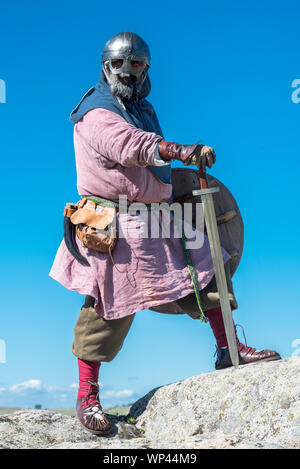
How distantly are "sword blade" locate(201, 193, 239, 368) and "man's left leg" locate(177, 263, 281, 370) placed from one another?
0.27 metres

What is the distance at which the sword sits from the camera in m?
4.91

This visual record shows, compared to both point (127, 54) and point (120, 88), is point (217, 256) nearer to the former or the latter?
point (120, 88)

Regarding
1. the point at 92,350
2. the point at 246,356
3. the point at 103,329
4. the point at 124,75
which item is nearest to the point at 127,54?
the point at 124,75

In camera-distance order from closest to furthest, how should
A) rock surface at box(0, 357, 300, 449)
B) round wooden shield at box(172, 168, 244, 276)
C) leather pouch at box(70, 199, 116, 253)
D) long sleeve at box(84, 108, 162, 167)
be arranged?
rock surface at box(0, 357, 300, 449) → long sleeve at box(84, 108, 162, 167) → leather pouch at box(70, 199, 116, 253) → round wooden shield at box(172, 168, 244, 276)

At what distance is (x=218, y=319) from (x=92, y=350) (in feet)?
3.60

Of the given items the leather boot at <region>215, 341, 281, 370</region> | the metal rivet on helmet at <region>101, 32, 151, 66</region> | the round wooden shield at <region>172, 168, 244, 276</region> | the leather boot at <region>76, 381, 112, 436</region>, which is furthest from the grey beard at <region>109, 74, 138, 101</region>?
the leather boot at <region>76, 381, 112, 436</region>

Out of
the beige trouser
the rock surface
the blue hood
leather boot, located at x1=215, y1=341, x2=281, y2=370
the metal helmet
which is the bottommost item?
the rock surface

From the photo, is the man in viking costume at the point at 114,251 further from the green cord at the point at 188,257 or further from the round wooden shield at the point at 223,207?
the round wooden shield at the point at 223,207

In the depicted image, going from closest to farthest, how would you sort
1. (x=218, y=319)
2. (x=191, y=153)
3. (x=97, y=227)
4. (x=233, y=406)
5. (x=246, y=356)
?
(x=191, y=153) → (x=233, y=406) → (x=97, y=227) → (x=246, y=356) → (x=218, y=319)

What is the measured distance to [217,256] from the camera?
5.07 m

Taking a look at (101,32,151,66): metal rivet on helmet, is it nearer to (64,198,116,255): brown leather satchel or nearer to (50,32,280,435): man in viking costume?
(50,32,280,435): man in viking costume
